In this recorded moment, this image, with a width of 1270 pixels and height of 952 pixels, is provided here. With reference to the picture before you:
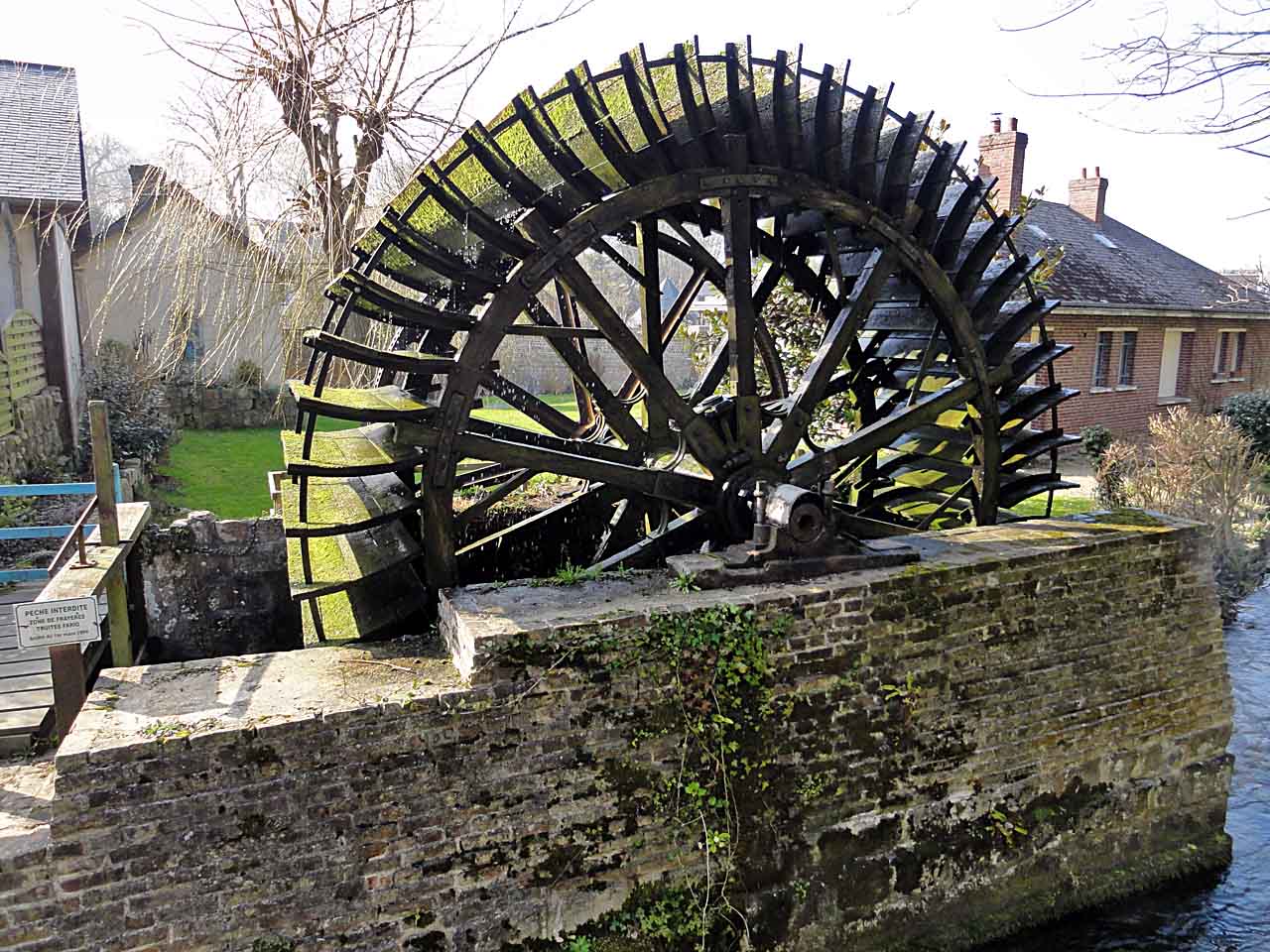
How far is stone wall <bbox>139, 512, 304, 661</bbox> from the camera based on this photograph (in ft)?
19.0

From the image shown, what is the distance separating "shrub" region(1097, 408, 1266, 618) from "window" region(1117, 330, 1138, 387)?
639cm

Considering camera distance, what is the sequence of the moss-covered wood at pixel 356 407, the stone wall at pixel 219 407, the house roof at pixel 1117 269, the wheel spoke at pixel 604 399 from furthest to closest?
the stone wall at pixel 219 407 → the house roof at pixel 1117 269 → the wheel spoke at pixel 604 399 → the moss-covered wood at pixel 356 407

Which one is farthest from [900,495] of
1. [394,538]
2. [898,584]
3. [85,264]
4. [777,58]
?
[85,264]

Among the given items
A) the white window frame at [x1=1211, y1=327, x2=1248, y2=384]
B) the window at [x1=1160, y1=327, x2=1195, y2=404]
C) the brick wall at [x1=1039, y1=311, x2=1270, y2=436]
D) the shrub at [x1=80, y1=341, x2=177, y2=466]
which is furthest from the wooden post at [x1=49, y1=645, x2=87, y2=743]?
the white window frame at [x1=1211, y1=327, x2=1248, y2=384]

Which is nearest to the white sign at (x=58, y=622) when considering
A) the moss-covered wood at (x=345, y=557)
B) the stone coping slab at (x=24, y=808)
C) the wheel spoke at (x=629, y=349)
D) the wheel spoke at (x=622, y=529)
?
the stone coping slab at (x=24, y=808)

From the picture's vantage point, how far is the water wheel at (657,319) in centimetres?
446

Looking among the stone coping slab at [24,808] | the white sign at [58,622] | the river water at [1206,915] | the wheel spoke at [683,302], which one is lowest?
the river water at [1206,915]

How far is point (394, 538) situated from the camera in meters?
4.78

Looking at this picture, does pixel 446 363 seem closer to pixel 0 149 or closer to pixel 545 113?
pixel 545 113

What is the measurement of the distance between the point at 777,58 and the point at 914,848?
394cm

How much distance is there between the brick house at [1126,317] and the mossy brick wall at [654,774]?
10.8 metres

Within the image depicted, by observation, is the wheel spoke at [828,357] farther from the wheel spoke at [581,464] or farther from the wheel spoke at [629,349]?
the wheel spoke at [581,464]

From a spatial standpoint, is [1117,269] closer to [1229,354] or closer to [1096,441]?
[1229,354]

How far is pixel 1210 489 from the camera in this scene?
33.2 ft
